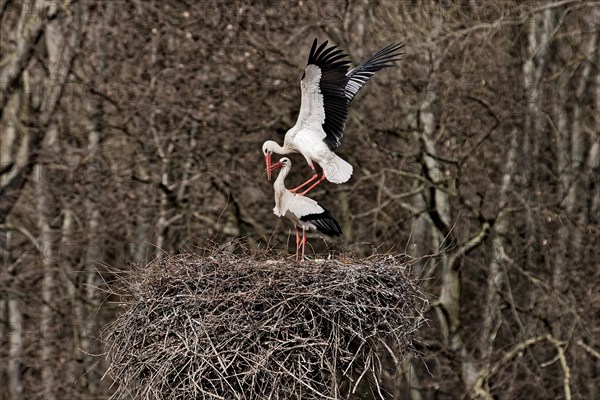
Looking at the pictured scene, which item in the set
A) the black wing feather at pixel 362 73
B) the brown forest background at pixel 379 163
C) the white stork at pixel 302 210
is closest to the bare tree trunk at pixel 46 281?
the brown forest background at pixel 379 163

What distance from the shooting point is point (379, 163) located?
14297mm

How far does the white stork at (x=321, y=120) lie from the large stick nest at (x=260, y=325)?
86 centimetres

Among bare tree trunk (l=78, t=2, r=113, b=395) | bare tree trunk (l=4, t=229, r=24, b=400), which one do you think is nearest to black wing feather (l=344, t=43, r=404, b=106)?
bare tree trunk (l=78, t=2, r=113, b=395)

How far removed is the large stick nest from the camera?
7.78 metres

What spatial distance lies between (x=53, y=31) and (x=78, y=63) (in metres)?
0.81

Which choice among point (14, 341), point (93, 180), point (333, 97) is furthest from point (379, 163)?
point (14, 341)

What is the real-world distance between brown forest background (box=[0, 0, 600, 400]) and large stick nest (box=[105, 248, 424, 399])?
571 centimetres

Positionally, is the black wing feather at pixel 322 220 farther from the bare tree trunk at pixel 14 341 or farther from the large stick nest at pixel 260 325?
the bare tree trunk at pixel 14 341

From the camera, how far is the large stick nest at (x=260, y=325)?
7.78 metres

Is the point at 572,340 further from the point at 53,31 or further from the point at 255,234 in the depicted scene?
the point at 53,31

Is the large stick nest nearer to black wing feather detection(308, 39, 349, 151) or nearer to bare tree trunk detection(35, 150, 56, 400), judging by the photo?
black wing feather detection(308, 39, 349, 151)

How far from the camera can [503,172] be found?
14.5m

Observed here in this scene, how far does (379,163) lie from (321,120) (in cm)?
557

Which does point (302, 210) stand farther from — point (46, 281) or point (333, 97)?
point (46, 281)
